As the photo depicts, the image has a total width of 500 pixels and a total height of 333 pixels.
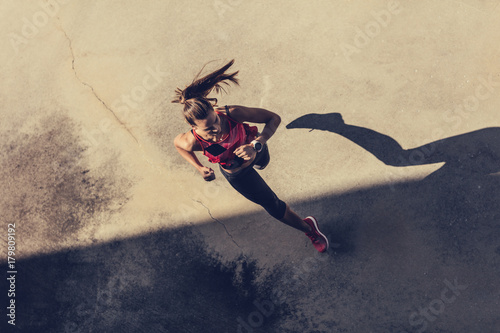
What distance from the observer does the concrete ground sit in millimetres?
4270

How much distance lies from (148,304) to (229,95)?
2908 millimetres

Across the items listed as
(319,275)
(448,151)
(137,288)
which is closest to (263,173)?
(319,275)

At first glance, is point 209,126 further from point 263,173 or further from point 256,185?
point 263,173

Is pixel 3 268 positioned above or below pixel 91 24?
below

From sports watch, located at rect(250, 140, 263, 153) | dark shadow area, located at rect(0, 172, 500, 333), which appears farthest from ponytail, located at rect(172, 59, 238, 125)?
dark shadow area, located at rect(0, 172, 500, 333)

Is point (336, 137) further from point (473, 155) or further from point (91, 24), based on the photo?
point (91, 24)

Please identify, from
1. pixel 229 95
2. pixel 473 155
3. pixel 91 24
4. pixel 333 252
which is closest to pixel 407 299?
pixel 333 252

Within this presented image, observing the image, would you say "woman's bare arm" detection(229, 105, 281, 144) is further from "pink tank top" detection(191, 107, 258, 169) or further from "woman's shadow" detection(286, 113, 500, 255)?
"woman's shadow" detection(286, 113, 500, 255)

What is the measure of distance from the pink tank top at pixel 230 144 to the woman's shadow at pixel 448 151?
1779 mm

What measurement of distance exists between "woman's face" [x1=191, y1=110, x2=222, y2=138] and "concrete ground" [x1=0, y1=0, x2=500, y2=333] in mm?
1598

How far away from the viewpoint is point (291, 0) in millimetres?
4816

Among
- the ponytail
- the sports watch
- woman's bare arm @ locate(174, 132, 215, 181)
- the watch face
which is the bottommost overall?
woman's bare arm @ locate(174, 132, 215, 181)

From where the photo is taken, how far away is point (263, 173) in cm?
454

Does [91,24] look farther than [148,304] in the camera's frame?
Yes
